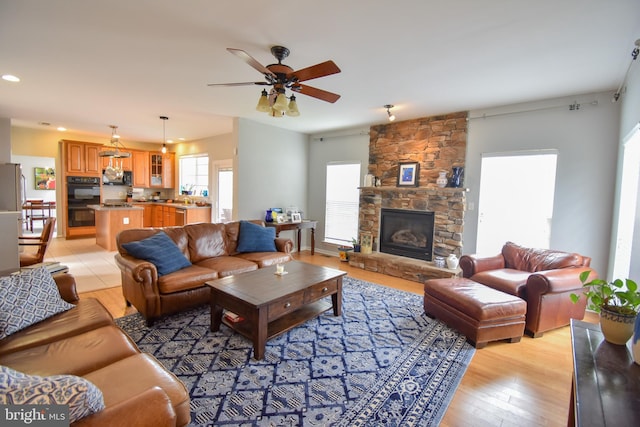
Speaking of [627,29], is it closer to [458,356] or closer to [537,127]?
[537,127]

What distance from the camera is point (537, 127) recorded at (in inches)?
149

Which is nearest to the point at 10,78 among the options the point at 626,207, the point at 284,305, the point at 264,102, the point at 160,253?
the point at 160,253

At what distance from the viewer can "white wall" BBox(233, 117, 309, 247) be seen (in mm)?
5195

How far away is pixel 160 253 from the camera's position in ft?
10.2

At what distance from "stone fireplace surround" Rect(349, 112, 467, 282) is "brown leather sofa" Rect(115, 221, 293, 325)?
72.2 inches

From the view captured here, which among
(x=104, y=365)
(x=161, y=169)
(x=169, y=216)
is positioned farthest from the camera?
(x=161, y=169)

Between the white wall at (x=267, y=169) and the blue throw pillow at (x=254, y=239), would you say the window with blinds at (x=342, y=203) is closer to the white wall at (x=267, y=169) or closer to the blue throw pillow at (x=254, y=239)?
the white wall at (x=267, y=169)

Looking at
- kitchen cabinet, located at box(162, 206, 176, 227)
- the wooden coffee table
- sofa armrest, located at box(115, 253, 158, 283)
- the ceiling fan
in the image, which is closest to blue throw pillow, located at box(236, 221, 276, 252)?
the wooden coffee table

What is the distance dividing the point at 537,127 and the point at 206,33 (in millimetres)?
4082

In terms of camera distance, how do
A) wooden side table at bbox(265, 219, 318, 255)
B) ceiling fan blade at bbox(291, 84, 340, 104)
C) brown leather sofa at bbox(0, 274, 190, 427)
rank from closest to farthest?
brown leather sofa at bbox(0, 274, 190, 427)
ceiling fan blade at bbox(291, 84, 340, 104)
wooden side table at bbox(265, 219, 318, 255)

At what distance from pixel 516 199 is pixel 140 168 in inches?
349

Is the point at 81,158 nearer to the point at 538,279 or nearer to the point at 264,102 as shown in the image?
the point at 264,102

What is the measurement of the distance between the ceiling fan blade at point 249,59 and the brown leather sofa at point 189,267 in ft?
6.96

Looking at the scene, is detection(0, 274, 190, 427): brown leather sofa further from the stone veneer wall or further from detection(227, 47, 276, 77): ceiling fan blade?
the stone veneer wall
